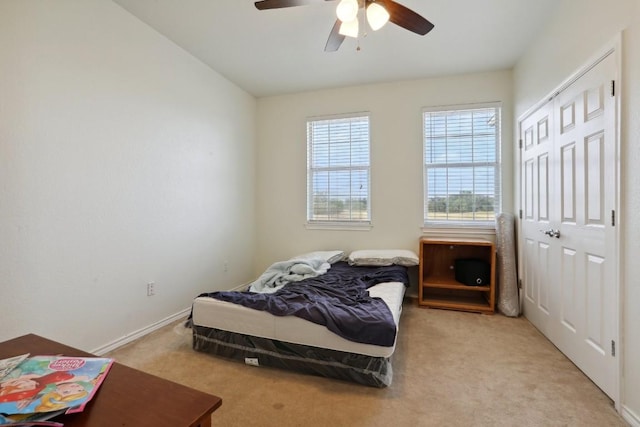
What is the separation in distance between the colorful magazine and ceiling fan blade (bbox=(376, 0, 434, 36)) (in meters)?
2.24

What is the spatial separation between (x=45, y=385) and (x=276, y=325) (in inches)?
53.9

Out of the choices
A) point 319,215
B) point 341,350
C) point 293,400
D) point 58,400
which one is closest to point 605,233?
point 341,350

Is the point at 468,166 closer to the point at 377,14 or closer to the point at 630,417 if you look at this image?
the point at 377,14

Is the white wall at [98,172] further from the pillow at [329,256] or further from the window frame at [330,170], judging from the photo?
the window frame at [330,170]

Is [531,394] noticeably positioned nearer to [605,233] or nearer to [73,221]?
[605,233]

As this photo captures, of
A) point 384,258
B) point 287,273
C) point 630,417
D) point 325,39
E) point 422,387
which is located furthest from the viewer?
point 384,258

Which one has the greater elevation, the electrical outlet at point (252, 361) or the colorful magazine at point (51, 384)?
the colorful magazine at point (51, 384)

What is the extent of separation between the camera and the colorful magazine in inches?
28.1

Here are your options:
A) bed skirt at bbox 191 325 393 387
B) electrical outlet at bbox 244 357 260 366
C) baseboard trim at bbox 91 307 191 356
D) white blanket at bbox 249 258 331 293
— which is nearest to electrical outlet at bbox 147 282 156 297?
baseboard trim at bbox 91 307 191 356

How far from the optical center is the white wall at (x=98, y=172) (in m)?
1.86

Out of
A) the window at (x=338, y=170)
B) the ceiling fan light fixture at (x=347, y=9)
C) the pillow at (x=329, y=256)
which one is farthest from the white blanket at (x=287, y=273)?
the ceiling fan light fixture at (x=347, y=9)

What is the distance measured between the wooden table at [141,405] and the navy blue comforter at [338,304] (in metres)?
1.19

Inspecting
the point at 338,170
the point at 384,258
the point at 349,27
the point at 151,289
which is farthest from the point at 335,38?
the point at 151,289

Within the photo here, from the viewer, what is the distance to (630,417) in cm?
157
